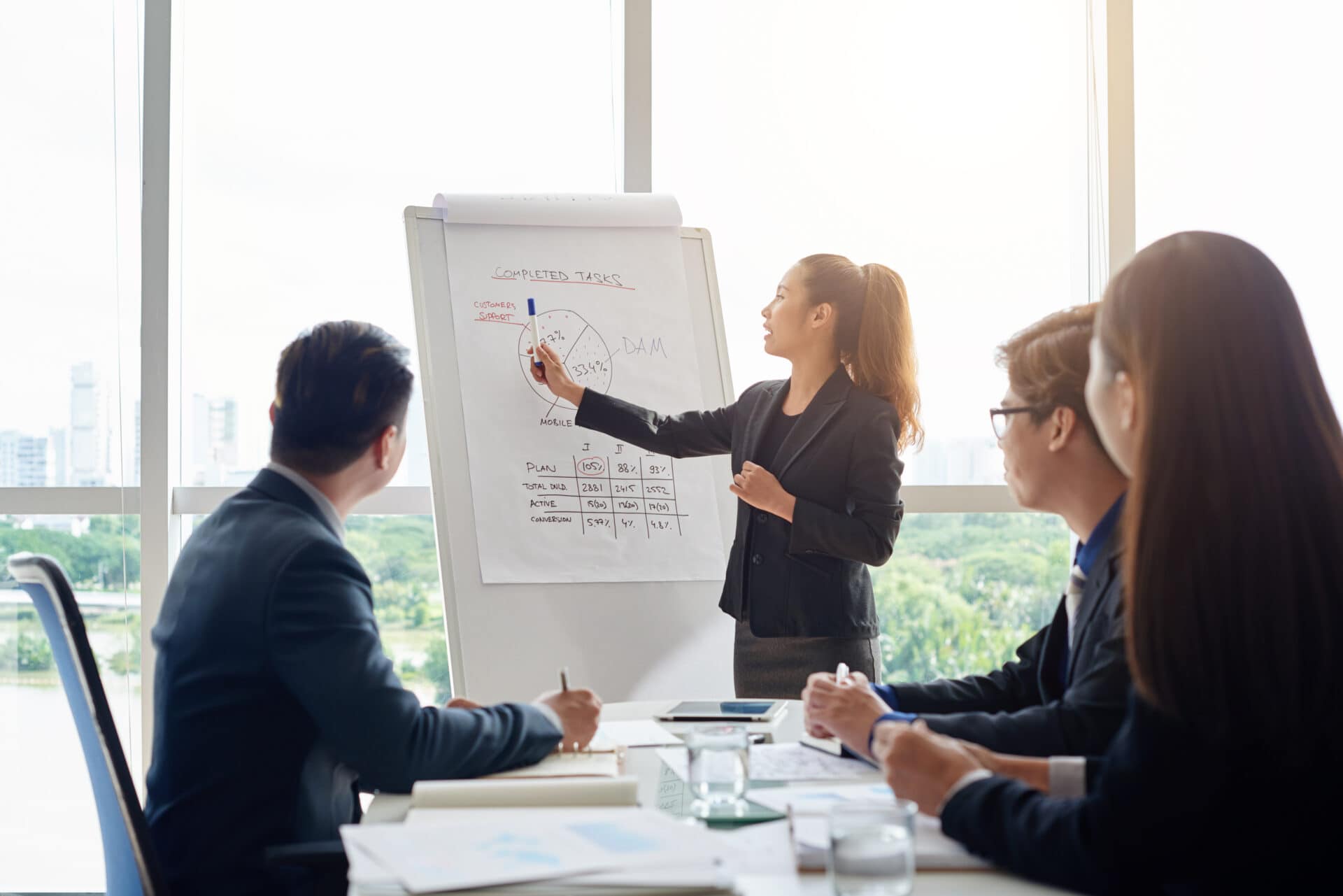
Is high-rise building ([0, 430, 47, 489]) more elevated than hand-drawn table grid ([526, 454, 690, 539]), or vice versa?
high-rise building ([0, 430, 47, 489])

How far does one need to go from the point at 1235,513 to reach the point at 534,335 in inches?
74.1

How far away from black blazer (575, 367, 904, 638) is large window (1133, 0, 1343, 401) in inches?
58.2

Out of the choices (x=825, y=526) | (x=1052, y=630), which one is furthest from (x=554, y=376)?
(x=1052, y=630)

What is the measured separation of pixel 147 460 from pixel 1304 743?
2753 millimetres

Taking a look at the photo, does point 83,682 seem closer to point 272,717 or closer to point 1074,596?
point 272,717

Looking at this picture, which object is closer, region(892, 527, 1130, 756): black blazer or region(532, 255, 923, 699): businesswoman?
region(892, 527, 1130, 756): black blazer

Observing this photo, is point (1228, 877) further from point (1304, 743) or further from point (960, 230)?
point (960, 230)

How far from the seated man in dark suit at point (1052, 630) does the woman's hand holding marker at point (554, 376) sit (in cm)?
114

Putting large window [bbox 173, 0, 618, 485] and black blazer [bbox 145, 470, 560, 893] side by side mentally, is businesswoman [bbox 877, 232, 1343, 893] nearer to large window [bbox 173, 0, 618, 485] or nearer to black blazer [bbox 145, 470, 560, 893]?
black blazer [bbox 145, 470, 560, 893]

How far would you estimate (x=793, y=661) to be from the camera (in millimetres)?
2350

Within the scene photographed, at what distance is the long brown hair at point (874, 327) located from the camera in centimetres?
246

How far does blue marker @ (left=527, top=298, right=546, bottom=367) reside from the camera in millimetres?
2562

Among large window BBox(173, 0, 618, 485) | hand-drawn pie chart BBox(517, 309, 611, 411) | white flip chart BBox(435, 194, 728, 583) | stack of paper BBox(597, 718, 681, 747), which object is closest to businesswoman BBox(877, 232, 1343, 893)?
stack of paper BBox(597, 718, 681, 747)

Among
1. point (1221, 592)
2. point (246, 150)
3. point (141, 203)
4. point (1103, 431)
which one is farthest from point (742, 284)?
point (1221, 592)
